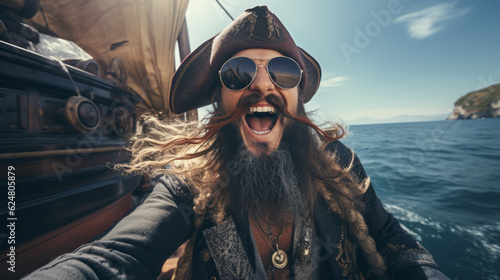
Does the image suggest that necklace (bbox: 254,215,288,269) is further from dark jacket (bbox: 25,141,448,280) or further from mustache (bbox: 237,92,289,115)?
mustache (bbox: 237,92,289,115)

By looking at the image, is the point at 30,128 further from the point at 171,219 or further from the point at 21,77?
the point at 171,219

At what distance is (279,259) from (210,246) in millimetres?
541

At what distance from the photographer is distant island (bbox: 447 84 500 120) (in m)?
42.4

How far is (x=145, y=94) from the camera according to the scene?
5199mm

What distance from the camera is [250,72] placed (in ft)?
4.91

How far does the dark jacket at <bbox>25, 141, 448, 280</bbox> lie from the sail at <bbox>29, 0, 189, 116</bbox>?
3.63 meters

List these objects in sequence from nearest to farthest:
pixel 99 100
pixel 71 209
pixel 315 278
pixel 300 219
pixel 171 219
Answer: pixel 171 219 → pixel 315 278 → pixel 300 219 → pixel 71 209 → pixel 99 100

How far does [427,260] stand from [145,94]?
6.20 m

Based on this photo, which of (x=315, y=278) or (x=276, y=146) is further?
(x=276, y=146)

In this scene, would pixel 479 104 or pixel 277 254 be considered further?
pixel 479 104

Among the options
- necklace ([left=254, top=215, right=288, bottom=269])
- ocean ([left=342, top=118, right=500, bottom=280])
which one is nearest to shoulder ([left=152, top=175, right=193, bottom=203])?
necklace ([left=254, top=215, right=288, bottom=269])

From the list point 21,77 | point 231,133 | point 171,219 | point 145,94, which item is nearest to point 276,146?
point 231,133

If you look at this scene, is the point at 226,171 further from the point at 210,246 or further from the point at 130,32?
the point at 130,32

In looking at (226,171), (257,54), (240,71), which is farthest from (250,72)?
(226,171)
